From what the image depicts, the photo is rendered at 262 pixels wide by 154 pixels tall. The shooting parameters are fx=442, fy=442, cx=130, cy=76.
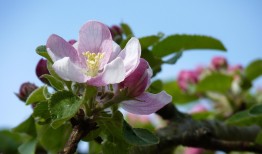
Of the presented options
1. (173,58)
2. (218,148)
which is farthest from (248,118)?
(173,58)

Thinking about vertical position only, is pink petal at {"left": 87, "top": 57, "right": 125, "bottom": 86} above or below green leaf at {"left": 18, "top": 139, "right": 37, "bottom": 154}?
above

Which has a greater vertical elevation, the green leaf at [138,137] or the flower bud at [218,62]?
the green leaf at [138,137]

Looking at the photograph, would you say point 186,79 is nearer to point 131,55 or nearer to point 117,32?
point 117,32

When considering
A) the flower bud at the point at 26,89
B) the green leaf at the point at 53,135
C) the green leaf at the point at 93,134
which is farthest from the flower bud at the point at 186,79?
the green leaf at the point at 93,134

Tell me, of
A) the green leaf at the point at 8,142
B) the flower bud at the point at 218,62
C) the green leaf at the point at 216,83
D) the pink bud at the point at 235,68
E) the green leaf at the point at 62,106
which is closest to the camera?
the green leaf at the point at 62,106

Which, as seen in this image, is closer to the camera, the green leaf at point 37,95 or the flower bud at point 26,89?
the green leaf at point 37,95

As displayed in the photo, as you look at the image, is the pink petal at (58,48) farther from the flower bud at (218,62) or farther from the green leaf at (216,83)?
the flower bud at (218,62)

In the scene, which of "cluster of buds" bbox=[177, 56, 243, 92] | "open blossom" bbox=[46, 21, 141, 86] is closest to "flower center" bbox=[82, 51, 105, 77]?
"open blossom" bbox=[46, 21, 141, 86]

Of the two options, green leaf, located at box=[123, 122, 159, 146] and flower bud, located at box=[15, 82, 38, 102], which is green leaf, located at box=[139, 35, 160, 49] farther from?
Answer: green leaf, located at box=[123, 122, 159, 146]
